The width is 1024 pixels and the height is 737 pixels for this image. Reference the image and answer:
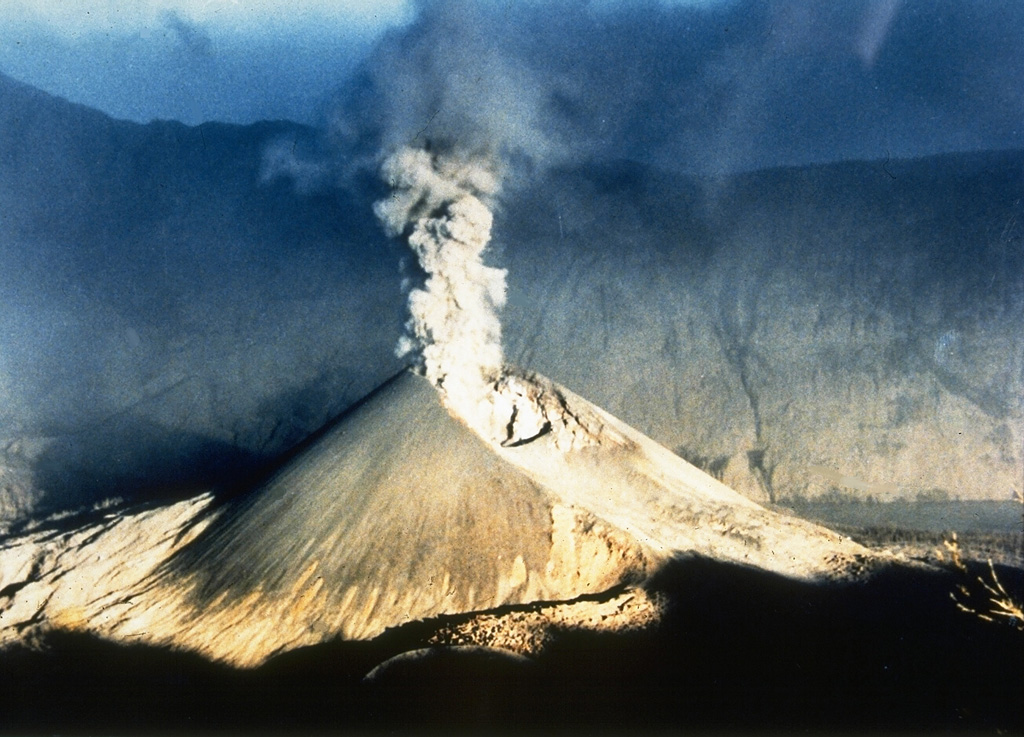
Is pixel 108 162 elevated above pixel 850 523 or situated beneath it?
elevated above

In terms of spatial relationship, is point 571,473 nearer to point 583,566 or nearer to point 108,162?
point 583,566

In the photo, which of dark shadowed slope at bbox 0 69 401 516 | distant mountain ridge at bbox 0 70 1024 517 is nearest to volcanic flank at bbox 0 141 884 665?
distant mountain ridge at bbox 0 70 1024 517

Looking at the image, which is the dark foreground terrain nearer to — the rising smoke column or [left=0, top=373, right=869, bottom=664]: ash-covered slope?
[left=0, top=373, right=869, bottom=664]: ash-covered slope

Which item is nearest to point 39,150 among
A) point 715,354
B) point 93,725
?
point 715,354

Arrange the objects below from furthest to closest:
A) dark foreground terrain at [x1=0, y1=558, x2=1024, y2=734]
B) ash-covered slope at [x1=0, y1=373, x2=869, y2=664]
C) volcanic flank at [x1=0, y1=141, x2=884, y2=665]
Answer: volcanic flank at [x1=0, y1=141, x2=884, y2=665], ash-covered slope at [x1=0, y1=373, x2=869, y2=664], dark foreground terrain at [x1=0, y1=558, x2=1024, y2=734]

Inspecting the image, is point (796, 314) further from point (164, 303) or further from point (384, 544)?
point (164, 303)

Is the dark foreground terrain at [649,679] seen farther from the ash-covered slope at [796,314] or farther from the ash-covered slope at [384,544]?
the ash-covered slope at [796,314]
